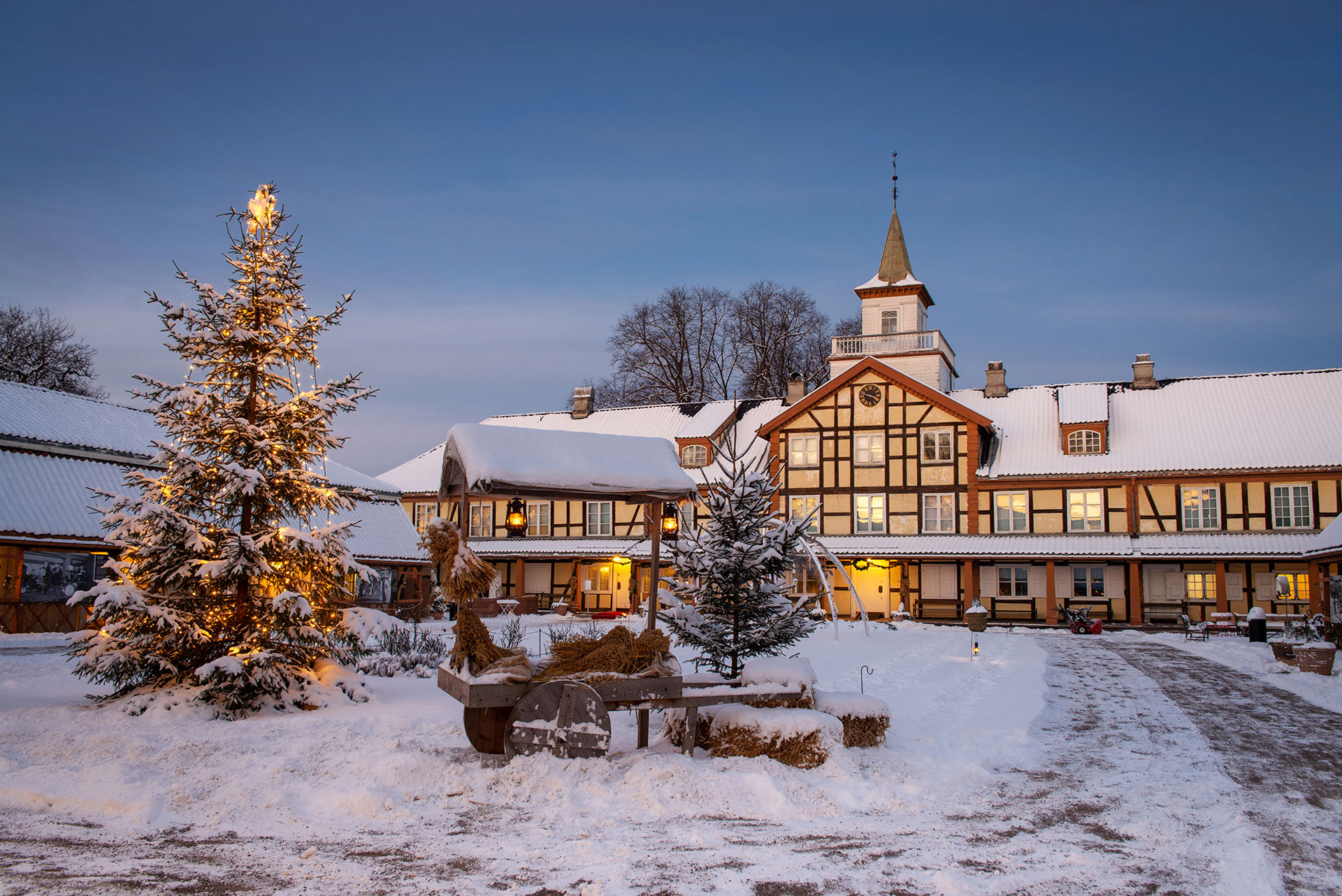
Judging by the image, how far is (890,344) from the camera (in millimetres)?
37750

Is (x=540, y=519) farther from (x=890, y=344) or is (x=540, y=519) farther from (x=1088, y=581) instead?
(x=1088, y=581)

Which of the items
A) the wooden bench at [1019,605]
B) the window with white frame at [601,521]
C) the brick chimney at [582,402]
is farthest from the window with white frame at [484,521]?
the wooden bench at [1019,605]

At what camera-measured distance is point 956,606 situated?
33.5 metres

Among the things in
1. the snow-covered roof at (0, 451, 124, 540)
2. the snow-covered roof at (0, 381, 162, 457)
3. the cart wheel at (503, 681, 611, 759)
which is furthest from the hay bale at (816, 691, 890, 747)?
the snow-covered roof at (0, 381, 162, 457)

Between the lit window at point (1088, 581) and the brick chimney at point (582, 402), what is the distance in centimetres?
2102

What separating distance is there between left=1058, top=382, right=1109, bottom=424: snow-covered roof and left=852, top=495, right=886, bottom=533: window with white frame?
6865mm

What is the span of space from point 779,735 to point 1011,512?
1082 inches

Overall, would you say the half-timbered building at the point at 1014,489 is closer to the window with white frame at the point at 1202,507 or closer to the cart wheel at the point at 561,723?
the window with white frame at the point at 1202,507

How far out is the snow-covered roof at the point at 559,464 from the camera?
939cm

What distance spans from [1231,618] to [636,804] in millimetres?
27282

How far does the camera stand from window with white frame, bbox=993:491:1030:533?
33625 mm

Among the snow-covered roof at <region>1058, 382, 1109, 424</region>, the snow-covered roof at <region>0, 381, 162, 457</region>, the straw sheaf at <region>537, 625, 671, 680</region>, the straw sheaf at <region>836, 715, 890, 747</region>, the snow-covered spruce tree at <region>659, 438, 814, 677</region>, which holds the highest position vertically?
the snow-covered roof at <region>1058, 382, 1109, 424</region>

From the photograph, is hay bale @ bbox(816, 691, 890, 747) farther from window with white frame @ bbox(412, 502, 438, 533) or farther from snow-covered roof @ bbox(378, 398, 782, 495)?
window with white frame @ bbox(412, 502, 438, 533)

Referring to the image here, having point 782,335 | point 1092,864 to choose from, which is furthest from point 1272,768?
point 782,335
